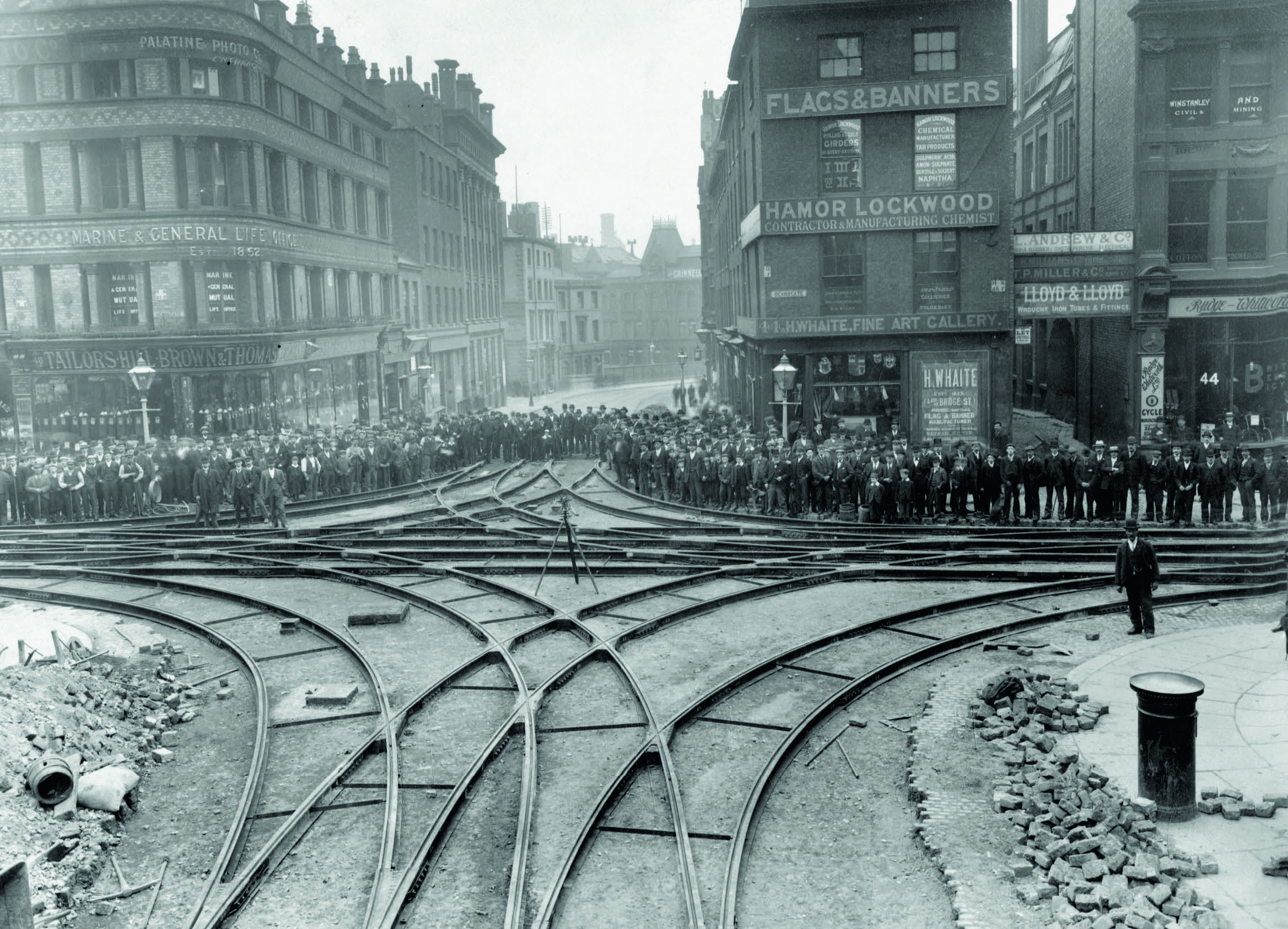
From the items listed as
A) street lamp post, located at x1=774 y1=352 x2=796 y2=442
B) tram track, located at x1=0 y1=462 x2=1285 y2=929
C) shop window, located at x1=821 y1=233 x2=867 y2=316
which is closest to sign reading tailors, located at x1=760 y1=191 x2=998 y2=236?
shop window, located at x1=821 y1=233 x2=867 y2=316

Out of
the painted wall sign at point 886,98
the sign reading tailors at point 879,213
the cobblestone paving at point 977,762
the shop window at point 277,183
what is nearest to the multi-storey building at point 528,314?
the shop window at point 277,183

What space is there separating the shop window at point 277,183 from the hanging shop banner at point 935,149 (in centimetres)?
2146

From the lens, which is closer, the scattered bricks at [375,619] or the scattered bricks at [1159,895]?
the scattered bricks at [1159,895]

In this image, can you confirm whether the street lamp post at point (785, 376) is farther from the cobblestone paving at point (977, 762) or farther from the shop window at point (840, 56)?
the cobblestone paving at point (977, 762)

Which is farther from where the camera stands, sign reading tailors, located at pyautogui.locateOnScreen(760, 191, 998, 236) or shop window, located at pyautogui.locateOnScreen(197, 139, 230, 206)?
shop window, located at pyautogui.locateOnScreen(197, 139, 230, 206)

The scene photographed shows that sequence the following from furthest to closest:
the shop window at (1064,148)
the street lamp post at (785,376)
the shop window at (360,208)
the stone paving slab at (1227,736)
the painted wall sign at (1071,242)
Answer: the shop window at (360,208) < the shop window at (1064,148) < the painted wall sign at (1071,242) < the street lamp post at (785,376) < the stone paving slab at (1227,736)

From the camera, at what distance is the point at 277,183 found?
39.8 metres

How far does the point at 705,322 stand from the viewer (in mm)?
70750

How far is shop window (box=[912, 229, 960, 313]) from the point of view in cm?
3089

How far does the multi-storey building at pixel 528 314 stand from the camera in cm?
7925

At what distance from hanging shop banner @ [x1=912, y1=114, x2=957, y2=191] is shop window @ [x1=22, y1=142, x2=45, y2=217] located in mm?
26861

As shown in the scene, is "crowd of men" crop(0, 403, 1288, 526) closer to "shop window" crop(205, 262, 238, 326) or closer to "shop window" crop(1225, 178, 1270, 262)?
"shop window" crop(205, 262, 238, 326)

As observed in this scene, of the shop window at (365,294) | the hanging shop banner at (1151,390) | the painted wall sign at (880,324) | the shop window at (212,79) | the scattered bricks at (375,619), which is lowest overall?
the scattered bricks at (375,619)

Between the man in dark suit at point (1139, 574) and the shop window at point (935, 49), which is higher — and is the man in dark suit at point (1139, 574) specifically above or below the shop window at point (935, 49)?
below
